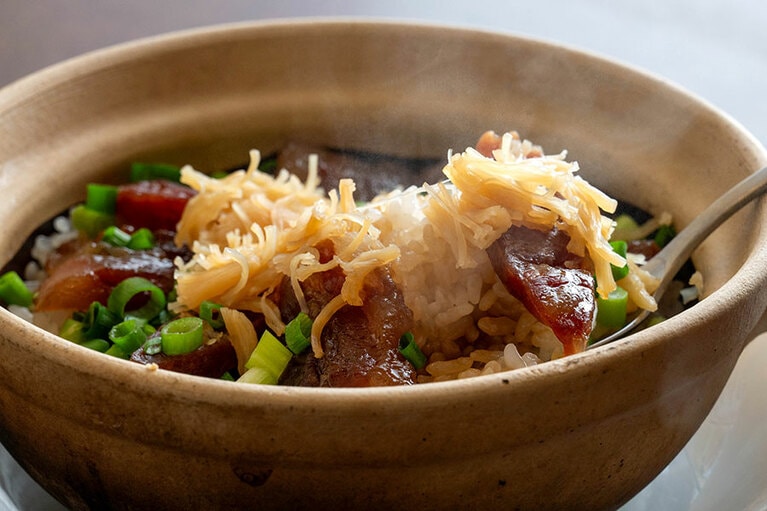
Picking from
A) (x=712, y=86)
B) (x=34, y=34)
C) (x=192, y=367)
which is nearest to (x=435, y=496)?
(x=192, y=367)

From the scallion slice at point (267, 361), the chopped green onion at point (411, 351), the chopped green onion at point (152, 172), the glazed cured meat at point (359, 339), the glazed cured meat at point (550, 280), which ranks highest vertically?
the glazed cured meat at point (550, 280)

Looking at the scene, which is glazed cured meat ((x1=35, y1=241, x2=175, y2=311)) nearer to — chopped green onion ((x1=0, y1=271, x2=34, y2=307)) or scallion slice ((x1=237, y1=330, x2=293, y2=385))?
chopped green onion ((x1=0, y1=271, x2=34, y2=307))

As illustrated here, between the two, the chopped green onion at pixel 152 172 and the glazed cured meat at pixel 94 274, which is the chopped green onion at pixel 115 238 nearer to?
the glazed cured meat at pixel 94 274

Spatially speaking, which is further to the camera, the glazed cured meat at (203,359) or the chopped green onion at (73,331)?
the chopped green onion at (73,331)

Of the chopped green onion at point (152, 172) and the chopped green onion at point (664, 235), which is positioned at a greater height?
the chopped green onion at point (152, 172)

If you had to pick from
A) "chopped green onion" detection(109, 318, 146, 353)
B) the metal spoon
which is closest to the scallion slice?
"chopped green onion" detection(109, 318, 146, 353)

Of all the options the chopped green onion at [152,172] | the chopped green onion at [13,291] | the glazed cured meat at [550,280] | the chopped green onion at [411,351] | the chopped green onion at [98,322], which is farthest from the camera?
the chopped green onion at [152,172]

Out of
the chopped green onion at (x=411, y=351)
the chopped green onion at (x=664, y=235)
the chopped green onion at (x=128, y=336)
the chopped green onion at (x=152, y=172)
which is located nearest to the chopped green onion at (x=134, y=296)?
the chopped green onion at (x=128, y=336)

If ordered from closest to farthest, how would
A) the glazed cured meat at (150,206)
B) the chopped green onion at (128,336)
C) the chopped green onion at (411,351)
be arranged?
the chopped green onion at (411,351) < the chopped green onion at (128,336) < the glazed cured meat at (150,206)
